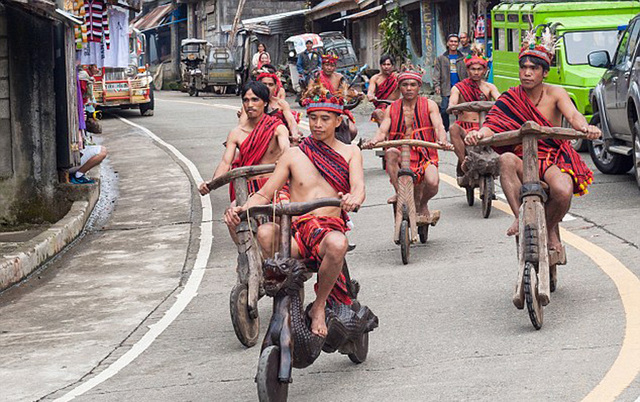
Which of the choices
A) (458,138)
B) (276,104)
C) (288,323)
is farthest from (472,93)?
(288,323)

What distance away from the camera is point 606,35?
1841 cm

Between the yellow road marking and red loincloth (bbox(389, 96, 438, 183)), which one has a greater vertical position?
red loincloth (bbox(389, 96, 438, 183))

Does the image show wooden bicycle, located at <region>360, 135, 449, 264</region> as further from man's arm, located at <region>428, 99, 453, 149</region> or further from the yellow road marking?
the yellow road marking

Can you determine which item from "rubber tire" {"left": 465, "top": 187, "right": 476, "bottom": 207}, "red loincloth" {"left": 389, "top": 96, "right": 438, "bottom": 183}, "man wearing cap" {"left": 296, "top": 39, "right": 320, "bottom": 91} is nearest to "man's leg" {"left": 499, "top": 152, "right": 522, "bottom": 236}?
"red loincloth" {"left": 389, "top": 96, "right": 438, "bottom": 183}

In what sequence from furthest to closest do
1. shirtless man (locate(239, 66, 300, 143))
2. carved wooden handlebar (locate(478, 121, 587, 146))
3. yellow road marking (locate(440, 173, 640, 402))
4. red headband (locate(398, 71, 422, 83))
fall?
shirtless man (locate(239, 66, 300, 143)), red headband (locate(398, 71, 422, 83)), carved wooden handlebar (locate(478, 121, 587, 146)), yellow road marking (locate(440, 173, 640, 402))

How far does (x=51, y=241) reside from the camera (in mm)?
12062

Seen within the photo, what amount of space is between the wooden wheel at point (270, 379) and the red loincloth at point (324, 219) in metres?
0.74

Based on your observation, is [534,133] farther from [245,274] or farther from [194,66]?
[194,66]

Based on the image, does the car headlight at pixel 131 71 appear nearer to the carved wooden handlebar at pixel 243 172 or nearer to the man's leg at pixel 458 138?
the man's leg at pixel 458 138

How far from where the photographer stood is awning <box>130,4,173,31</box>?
61.0 metres

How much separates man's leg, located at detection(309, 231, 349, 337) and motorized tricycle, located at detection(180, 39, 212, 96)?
36.9m

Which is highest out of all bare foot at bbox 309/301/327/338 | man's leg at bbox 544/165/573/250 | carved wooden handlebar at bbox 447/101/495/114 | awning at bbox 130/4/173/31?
awning at bbox 130/4/173/31

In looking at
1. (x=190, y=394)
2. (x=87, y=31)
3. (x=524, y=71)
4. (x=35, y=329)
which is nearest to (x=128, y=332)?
(x=35, y=329)

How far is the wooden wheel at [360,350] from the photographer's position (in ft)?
22.3
